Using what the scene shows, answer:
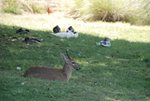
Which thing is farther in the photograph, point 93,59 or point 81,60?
point 93,59

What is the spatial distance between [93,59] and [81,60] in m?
0.34

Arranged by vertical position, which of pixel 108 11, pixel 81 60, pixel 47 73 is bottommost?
pixel 81 60

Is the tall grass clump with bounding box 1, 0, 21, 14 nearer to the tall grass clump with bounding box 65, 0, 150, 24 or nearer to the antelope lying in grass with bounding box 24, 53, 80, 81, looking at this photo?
the tall grass clump with bounding box 65, 0, 150, 24

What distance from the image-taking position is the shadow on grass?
8.81m

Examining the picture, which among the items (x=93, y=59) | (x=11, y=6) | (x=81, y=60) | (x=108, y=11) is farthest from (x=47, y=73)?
(x=108, y=11)

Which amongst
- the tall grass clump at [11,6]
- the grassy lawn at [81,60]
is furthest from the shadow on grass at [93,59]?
the tall grass clump at [11,6]

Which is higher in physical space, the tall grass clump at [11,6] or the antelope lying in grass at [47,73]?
the tall grass clump at [11,6]

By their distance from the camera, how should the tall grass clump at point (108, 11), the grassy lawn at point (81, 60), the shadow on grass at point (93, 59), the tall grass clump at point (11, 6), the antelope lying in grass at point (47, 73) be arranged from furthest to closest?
the tall grass clump at point (108, 11), the tall grass clump at point (11, 6), the shadow on grass at point (93, 59), the antelope lying in grass at point (47, 73), the grassy lawn at point (81, 60)

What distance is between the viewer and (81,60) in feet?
37.0

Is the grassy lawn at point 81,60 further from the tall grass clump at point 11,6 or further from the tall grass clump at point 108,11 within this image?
the tall grass clump at point 108,11

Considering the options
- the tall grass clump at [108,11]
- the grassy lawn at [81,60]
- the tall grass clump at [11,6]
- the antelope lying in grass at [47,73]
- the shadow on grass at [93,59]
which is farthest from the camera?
the tall grass clump at [108,11]

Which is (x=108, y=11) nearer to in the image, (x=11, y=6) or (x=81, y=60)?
(x=11, y=6)

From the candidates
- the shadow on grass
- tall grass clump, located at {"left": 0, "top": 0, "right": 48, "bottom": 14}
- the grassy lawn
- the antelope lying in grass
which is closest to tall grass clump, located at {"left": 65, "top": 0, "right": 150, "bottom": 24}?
the grassy lawn

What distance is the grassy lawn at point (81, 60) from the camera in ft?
25.8
